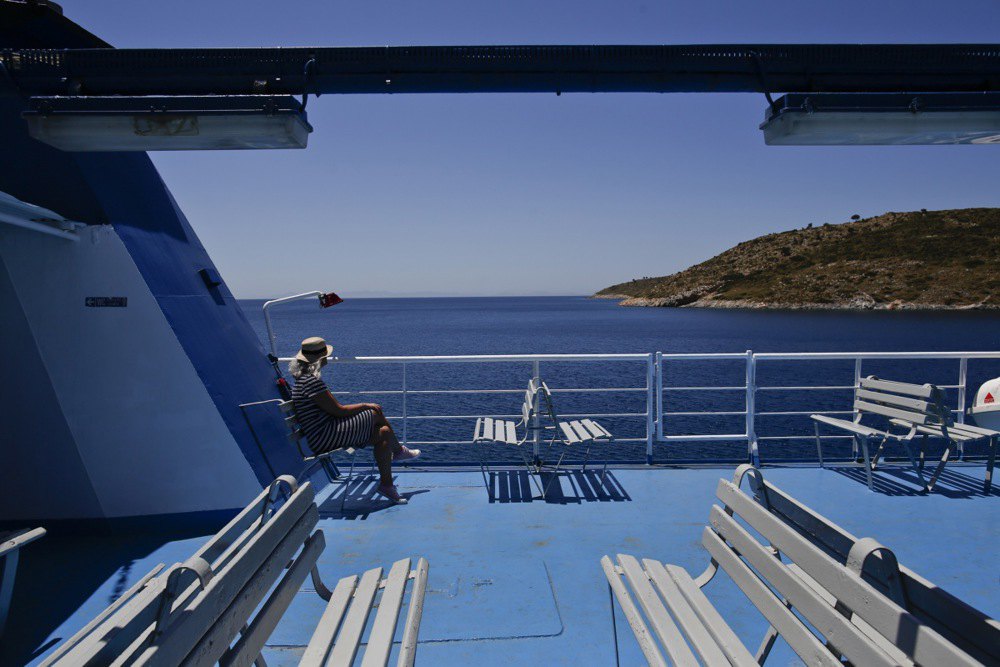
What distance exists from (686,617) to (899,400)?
11.3 feet

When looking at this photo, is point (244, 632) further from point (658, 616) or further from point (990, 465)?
point (990, 465)

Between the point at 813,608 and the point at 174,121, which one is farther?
the point at 174,121

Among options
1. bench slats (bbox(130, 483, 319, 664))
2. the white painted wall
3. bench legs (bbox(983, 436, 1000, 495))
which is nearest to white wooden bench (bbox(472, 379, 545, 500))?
the white painted wall

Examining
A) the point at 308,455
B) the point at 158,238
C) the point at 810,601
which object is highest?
the point at 158,238

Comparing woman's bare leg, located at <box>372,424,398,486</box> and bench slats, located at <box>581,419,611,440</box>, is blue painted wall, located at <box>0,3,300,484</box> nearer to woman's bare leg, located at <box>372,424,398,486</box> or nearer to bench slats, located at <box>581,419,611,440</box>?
woman's bare leg, located at <box>372,424,398,486</box>

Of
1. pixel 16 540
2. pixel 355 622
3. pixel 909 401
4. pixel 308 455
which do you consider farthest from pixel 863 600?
pixel 909 401

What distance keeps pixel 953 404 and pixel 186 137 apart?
26.4 meters

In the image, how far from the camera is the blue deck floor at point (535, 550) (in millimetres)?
2533

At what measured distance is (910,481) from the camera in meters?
4.55

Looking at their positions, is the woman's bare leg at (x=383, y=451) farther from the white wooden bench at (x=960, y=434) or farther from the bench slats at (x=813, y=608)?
the white wooden bench at (x=960, y=434)

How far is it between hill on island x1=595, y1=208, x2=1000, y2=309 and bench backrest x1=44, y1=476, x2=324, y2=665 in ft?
266

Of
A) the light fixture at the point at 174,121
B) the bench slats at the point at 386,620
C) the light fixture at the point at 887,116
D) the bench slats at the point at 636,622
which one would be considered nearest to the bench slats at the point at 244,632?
the bench slats at the point at 386,620

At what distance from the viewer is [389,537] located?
3.59 meters

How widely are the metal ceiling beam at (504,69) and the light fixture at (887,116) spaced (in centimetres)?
18
